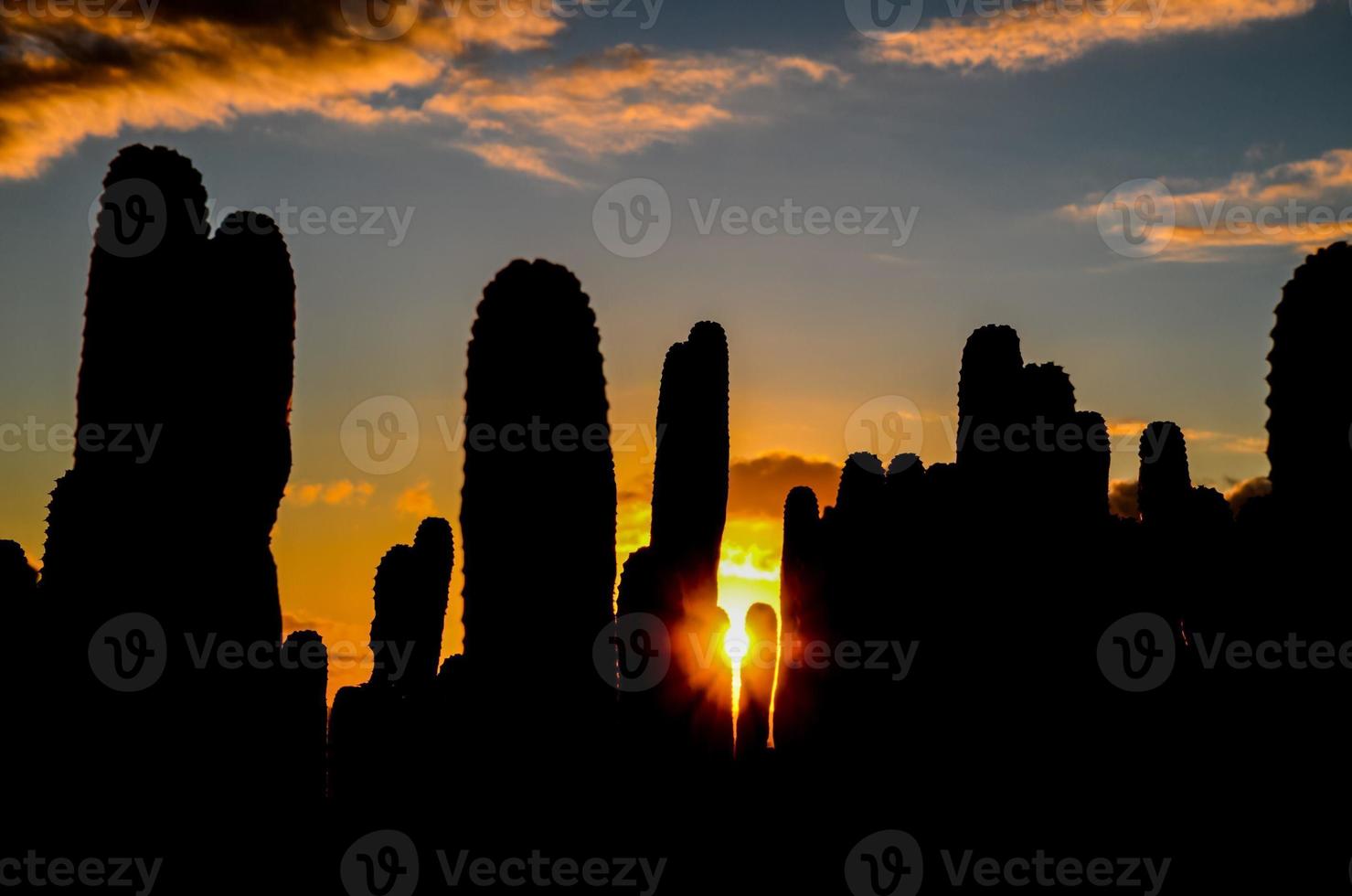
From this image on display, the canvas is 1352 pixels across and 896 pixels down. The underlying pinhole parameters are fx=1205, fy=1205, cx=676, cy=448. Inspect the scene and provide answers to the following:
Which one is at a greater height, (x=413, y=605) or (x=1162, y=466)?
(x=1162, y=466)

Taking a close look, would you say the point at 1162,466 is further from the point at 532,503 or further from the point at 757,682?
the point at 532,503

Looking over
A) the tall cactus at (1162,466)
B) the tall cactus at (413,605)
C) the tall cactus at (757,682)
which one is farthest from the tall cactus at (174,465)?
the tall cactus at (1162,466)

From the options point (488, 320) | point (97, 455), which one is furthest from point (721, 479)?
point (97, 455)

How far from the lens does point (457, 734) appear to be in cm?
1256

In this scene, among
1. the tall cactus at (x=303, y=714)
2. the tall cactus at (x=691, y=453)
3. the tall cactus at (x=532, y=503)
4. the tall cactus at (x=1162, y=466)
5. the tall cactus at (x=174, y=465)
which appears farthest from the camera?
the tall cactus at (x=1162, y=466)

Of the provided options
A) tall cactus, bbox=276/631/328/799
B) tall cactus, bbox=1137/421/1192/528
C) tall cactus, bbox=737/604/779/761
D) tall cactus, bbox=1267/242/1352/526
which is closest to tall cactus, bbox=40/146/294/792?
tall cactus, bbox=276/631/328/799

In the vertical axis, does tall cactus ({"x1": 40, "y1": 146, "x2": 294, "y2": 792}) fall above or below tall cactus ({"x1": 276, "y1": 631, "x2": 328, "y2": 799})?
above

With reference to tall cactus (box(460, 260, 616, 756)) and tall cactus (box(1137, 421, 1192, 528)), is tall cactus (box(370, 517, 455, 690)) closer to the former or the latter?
tall cactus (box(460, 260, 616, 756))

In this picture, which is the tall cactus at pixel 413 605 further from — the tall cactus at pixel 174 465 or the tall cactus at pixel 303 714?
the tall cactus at pixel 174 465

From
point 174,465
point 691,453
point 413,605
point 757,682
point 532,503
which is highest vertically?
point 691,453

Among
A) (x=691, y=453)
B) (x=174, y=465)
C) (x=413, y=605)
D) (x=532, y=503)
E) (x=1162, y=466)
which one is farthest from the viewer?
(x=413, y=605)

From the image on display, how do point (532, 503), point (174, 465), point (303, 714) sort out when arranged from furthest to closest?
point (303, 714) < point (174, 465) < point (532, 503)

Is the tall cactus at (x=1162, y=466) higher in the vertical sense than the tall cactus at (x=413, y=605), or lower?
higher

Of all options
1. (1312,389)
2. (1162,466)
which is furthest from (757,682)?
(1312,389)
